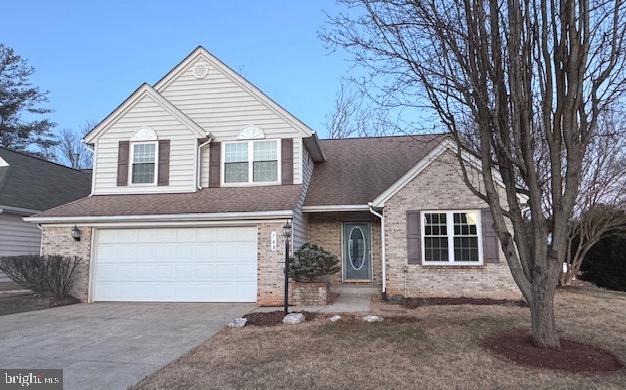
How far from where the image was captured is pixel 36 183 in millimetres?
16797

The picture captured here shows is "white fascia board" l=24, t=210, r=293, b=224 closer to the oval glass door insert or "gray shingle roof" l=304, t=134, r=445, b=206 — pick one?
"gray shingle roof" l=304, t=134, r=445, b=206

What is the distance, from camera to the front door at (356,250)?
47.2 feet

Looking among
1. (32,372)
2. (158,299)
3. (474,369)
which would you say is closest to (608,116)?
(474,369)

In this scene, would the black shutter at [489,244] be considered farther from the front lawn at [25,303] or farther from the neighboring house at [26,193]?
the neighboring house at [26,193]

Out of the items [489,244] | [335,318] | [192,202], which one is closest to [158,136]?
[192,202]

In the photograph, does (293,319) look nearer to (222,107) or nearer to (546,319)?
(546,319)

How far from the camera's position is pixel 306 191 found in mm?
13898

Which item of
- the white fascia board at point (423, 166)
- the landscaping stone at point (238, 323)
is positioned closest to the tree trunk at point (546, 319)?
the landscaping stone at point (238, 323)

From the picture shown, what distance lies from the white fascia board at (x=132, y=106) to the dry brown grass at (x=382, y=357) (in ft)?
24.6

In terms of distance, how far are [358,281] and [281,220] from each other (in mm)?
4413

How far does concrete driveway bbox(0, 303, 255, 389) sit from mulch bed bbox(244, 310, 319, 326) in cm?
54

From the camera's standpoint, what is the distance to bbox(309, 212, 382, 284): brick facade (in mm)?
14289

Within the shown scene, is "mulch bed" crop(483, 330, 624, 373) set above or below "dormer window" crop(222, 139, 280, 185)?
below

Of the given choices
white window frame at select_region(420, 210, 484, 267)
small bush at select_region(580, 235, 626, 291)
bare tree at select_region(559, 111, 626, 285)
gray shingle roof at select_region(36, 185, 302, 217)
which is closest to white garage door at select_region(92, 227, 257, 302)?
gray shingle roof at select_region(36, 185, 302, 217)
